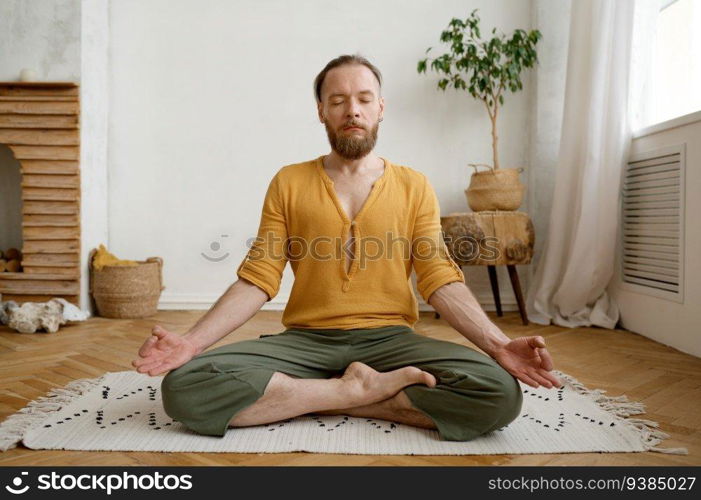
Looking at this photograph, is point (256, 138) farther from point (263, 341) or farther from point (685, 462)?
point (685, 462)

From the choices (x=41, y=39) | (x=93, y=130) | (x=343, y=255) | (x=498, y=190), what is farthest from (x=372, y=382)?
(x=41, y=39)

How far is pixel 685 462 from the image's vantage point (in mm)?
1292

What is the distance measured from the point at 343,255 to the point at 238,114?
7.83 ft

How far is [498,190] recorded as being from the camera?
3234 mm

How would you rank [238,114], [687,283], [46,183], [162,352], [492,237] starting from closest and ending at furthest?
[162,352]
[687,283]
[492,237]
[46,183]
[238,114]

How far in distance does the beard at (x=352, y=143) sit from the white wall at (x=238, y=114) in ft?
6.89

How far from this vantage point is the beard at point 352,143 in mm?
1661

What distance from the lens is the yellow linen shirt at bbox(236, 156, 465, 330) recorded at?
1650 millimetres

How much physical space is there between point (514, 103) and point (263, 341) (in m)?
2.75

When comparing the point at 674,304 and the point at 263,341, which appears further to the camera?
the point at 674,304

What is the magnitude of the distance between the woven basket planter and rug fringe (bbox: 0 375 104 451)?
145cm

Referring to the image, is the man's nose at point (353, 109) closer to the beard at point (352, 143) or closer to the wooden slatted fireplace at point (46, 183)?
the beard at point (352, 143)

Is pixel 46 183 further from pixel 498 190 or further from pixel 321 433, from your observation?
pixel 321 433
